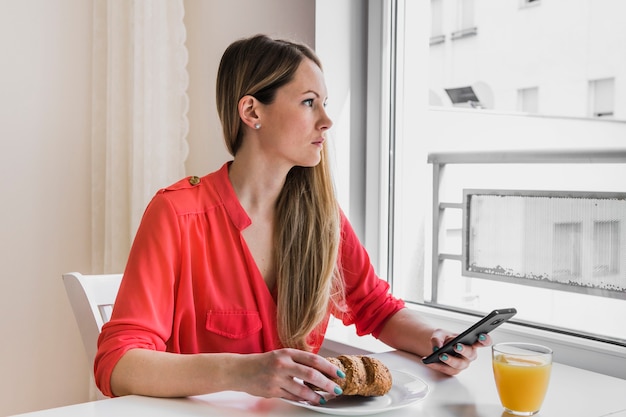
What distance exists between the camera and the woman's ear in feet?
4.59

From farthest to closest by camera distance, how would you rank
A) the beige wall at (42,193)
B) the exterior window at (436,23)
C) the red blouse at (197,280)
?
the beige wall at (42,193)
the exterior window at (436,23)
the red blouse at (197,280)

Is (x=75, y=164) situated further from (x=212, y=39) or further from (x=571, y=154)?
(x=571, y=154)

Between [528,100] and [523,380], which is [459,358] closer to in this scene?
[523,380]

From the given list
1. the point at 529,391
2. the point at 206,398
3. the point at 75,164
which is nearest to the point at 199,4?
the point at 75,164

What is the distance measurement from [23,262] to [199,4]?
931 mm

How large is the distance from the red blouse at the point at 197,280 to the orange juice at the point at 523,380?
46 centimetres

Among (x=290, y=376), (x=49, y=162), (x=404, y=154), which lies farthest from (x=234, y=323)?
(x=49, y=162)

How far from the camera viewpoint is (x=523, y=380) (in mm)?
982

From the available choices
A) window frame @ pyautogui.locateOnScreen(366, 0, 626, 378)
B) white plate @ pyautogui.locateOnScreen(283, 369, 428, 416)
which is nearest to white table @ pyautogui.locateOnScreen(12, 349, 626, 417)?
white plate @ pyautogui.locateOnScreen(283, 369, 428, 416)

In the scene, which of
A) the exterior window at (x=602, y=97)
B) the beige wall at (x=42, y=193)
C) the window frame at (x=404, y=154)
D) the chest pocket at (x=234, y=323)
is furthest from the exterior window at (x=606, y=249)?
the beige wall at (x=42, y=193)

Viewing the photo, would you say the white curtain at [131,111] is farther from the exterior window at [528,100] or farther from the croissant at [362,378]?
the croissant at [362,378]

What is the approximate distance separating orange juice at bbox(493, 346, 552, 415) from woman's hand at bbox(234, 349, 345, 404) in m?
0.24

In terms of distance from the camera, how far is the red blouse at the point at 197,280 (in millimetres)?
1183

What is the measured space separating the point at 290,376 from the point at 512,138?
3.01ft
